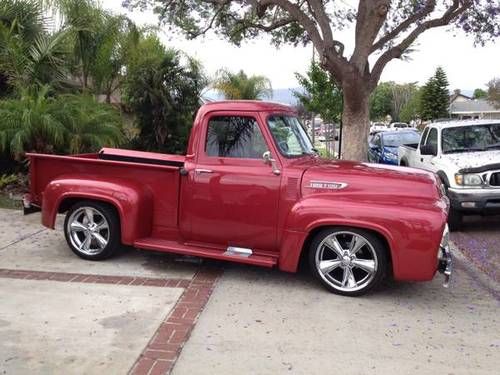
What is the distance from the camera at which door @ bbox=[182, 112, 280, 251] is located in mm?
5840

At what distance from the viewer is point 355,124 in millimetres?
13766

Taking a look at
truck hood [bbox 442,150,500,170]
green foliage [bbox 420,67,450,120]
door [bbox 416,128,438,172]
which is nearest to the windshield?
truck hood [bbox 442,150,500,170]

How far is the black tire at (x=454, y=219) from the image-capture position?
28.9 feet

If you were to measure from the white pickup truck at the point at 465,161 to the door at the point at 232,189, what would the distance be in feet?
12.9

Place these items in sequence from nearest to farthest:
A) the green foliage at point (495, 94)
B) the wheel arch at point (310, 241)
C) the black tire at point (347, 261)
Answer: the wheel arch at point (310, 241), the black tire at point (347, 261), the green foliage at point (495, 94)

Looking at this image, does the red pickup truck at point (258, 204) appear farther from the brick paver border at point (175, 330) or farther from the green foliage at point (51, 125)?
the green foliage at point (51, 125)

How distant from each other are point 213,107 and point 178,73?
8656 mm

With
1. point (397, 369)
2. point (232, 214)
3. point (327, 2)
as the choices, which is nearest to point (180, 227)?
point (232, 214)

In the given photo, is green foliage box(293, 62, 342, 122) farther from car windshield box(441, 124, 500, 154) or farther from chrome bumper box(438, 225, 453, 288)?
chrome bumper box(438, 225, 453, 288)

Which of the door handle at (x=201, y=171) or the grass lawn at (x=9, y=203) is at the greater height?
the door handle at (x=201, y=171)

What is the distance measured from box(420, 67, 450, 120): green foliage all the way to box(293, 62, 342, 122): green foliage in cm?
4441

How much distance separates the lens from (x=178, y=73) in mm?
14562

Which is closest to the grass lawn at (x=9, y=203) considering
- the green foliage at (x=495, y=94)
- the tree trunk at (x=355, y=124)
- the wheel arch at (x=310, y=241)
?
the wheel arch at (x=310, y=241)

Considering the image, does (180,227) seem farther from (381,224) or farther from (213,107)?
(381,224)
